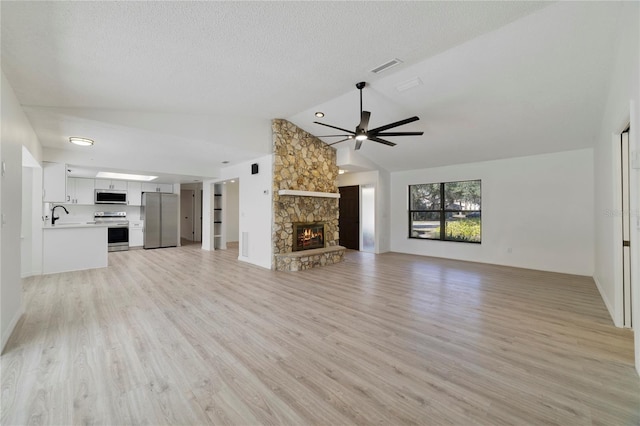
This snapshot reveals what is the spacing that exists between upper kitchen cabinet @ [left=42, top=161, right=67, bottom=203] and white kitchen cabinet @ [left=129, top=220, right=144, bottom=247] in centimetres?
392

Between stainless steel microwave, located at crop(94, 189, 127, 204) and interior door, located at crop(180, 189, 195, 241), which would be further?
interior door, located at crop(180, 189, 195, 241)

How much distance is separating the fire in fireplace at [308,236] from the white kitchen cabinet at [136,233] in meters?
6.27

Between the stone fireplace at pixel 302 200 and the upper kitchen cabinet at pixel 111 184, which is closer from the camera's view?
the stone fireplace at pixel 302 200

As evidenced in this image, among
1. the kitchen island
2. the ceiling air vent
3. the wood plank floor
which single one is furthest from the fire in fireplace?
the kitchen island

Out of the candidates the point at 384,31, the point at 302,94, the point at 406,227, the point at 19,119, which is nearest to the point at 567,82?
the point at 384,31

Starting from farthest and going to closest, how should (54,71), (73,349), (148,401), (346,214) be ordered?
(346,214) → (54,71) → (73,349) → (148,401)

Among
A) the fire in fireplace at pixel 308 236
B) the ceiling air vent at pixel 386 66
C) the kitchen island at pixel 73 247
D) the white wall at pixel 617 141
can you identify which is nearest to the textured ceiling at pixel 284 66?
the ceiling air vent at pixel 386 66

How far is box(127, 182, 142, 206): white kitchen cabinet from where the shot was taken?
29.2 ft

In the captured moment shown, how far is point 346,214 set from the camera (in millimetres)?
9297

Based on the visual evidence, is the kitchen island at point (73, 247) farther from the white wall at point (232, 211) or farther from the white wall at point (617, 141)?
the white wall at point (617, 141)

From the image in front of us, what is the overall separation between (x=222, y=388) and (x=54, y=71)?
10.9ft

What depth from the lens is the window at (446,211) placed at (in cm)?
704

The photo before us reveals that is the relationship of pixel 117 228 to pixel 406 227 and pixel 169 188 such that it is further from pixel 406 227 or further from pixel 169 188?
pixel 406 227

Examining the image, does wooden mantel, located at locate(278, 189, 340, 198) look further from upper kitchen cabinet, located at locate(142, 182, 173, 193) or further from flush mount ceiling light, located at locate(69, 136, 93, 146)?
upper kitchen cabinet, located at locate(142, 182, 173, 193)
